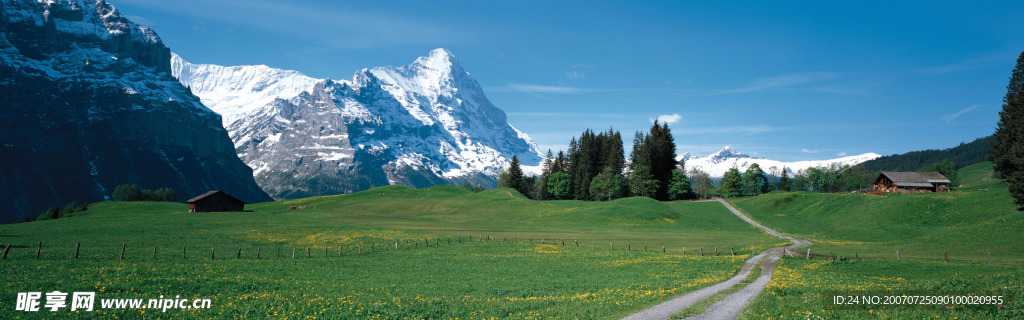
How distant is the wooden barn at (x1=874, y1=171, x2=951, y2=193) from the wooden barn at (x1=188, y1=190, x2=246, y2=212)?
169 meters

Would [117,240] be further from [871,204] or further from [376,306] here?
[871,204]

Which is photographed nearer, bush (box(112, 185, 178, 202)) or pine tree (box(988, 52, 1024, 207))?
pine tree (box(988, 52, 1024, 207))

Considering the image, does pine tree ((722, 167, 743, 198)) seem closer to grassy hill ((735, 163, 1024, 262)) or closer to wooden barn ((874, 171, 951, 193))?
wooden barn ((874, 171, 951, 193))

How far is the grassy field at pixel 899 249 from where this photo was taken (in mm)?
18953

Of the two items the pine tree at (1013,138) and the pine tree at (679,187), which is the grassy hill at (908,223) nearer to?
the pine tree at (1013,138)

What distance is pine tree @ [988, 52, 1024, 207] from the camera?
57.3 metres

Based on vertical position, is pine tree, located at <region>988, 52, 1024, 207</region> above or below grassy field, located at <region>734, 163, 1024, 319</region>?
above

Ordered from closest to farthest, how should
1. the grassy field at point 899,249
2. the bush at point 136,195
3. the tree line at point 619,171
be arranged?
the grassy field at point 899,249 → the tree line at point 619,171 → the bush at point 136,195

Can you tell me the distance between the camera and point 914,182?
115625 mm

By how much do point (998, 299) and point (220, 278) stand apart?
39.2 m

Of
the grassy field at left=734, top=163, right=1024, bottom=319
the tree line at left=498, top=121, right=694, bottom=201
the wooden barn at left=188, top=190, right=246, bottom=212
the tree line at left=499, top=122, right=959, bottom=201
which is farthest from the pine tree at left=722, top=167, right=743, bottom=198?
the wooden barn at left=188, top=190, right=246, bottom=212

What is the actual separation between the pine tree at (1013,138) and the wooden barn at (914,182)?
51915 mm

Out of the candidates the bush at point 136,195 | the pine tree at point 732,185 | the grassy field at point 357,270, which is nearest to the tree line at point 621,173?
the pine tree at point 732,185

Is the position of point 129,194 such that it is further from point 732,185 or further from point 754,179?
point 754,179
